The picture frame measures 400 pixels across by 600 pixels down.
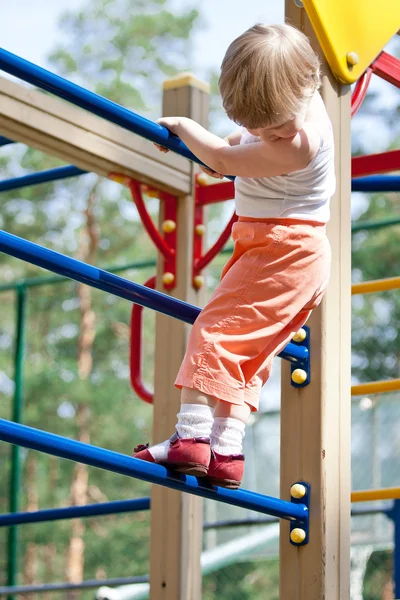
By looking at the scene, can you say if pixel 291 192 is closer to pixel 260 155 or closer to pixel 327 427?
pixel 260 155

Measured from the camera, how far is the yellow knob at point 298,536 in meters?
1.83

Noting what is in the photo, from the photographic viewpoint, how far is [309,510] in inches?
72.9

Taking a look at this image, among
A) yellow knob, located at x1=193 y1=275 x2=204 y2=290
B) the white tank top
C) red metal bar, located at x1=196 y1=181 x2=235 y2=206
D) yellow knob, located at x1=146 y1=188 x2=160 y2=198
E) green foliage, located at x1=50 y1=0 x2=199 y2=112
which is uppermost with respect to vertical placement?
green foliage, located at x1=50 y1=0 x2=199 y2=112

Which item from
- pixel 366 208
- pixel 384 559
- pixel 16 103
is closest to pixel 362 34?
pixel 16 103

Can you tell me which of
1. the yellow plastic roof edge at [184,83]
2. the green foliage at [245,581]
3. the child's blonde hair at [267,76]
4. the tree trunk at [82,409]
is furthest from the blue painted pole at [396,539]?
the tree trunk at [82,409]

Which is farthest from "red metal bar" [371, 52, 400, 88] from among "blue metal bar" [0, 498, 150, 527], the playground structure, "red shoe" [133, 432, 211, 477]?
"blue metal bar" [0, 498, 150, 527]

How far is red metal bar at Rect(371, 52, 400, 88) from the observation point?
237 centimetres

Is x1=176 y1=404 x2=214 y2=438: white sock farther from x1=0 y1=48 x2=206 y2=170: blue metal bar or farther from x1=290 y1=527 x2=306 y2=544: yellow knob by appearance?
x1=0 y1=48 x2=206 y2=170: blue metal bar

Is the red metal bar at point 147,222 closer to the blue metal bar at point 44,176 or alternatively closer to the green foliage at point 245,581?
the blue metal bar at point 44,176

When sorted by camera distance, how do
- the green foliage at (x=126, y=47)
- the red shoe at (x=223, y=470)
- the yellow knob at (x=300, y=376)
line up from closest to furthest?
the red shoe at (x=223, y=470)
the yellow knob at (x=300, y=376)
the green foliage at (x=126, y=47)

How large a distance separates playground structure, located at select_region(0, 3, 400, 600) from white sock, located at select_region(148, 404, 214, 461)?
4 centimetres

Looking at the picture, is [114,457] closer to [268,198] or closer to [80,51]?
[268,198]

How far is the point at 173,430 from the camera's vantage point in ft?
8.95

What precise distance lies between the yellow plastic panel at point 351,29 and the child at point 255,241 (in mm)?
272
